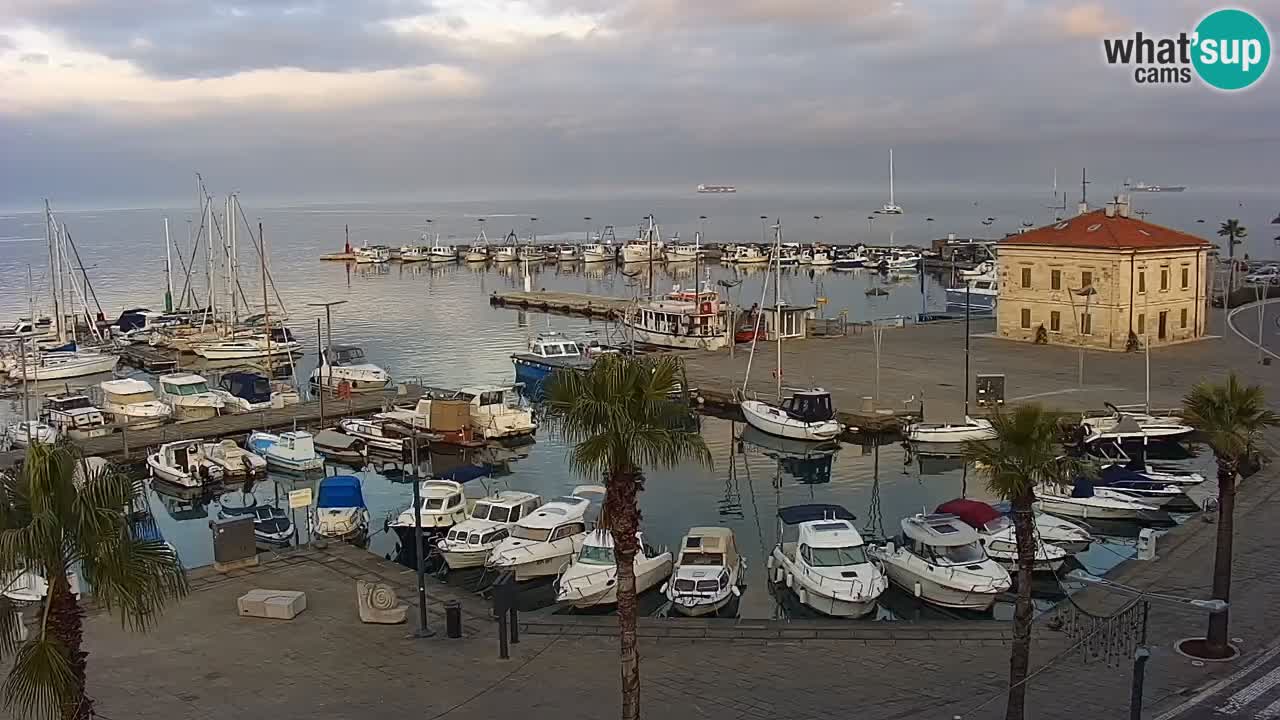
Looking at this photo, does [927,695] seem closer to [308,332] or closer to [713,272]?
[308,332]

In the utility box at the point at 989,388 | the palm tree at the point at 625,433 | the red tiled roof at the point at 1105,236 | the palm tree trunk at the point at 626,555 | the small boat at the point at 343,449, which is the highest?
the red tiled roof at the point at 1105,236

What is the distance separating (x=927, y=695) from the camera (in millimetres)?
17625

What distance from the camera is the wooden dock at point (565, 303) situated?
306 ft

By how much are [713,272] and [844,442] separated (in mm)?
102783

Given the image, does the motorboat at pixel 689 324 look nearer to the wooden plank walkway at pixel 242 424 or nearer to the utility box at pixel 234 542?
the wooden plank walkway at pixel 242 424

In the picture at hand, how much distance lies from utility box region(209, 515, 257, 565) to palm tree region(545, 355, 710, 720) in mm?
12358

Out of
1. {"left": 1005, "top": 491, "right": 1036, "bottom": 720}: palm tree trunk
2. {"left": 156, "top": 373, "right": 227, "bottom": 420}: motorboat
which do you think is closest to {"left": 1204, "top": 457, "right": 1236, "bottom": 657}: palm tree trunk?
{"left": 1005, "top": 491, "right": 1036, "bottom": 720}: palm tree trunk

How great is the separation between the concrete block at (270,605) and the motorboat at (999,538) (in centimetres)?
1517

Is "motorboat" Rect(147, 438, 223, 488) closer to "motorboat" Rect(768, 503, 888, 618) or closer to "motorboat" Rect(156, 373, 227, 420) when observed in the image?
"motorboat" Rect(156, 373, 227, 420)

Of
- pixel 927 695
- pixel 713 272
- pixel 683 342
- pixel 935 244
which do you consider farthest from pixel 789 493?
Result: pixel 935 244

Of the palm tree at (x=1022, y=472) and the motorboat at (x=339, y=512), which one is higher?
the palm tree at (x=1022, y=472)

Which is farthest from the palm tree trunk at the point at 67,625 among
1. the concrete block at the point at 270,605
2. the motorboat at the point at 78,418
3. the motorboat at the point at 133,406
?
the motorboat at the point at 133,406

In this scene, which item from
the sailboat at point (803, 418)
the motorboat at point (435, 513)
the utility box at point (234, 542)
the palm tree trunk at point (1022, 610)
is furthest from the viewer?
the sailboat at point (803, 418)

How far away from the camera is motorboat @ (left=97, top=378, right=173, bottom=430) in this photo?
4728 centimetres
